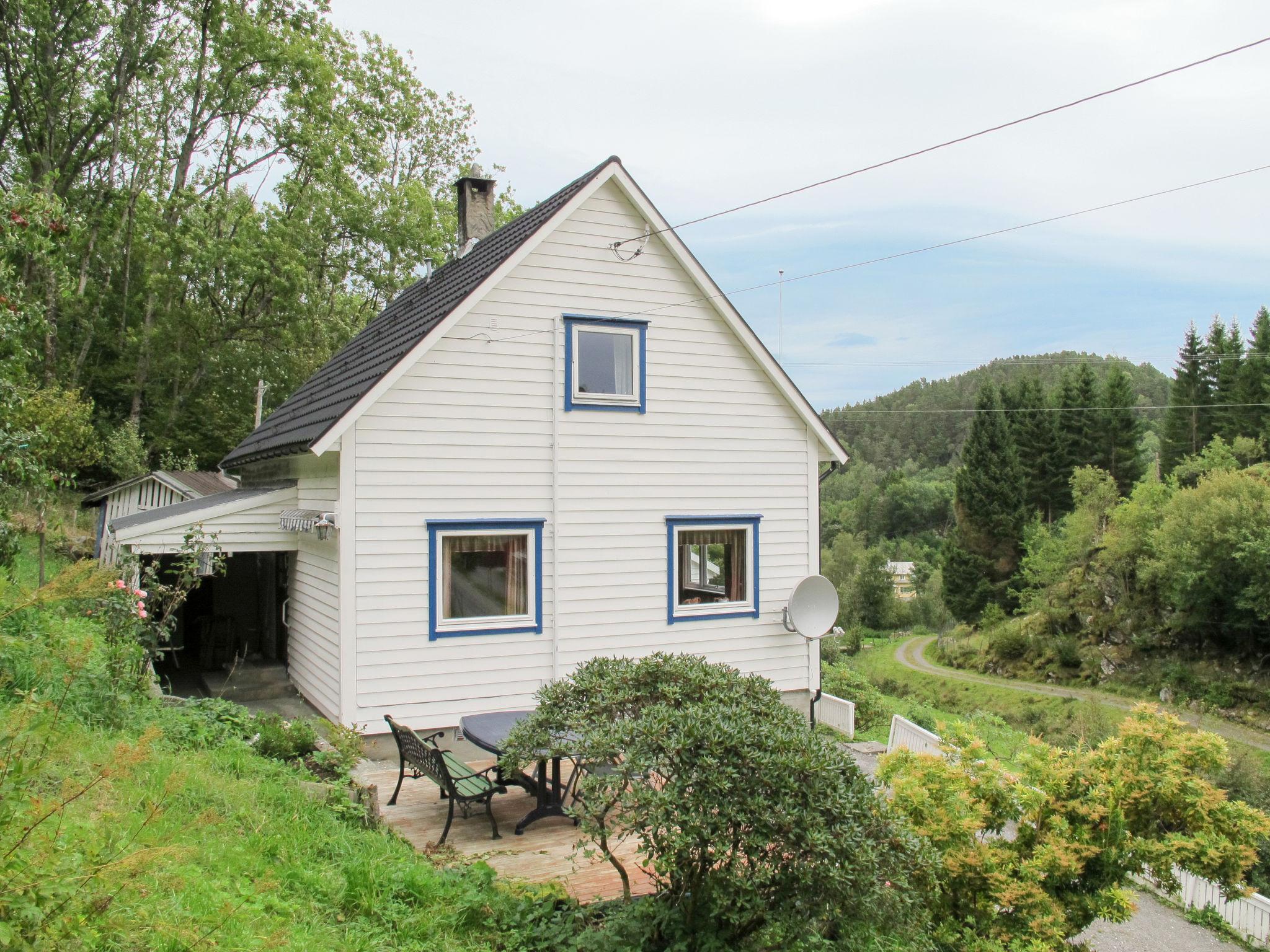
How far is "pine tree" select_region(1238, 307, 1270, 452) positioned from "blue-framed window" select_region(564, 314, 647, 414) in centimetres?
5700

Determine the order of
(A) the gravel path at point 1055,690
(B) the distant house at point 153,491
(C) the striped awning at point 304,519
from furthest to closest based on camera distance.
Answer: (A) the gravel path at point 1055,690 → (B) the distant house at point 153,491 → (C) the striped awning at point 304,519

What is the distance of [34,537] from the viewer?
832 inches

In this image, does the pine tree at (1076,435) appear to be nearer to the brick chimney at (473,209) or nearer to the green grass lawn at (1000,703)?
the green grass lawn at (1000,703)

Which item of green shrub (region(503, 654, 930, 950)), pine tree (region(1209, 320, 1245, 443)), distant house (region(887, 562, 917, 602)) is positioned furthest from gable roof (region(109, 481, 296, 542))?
distant house (region(887, 562, 917, 602))

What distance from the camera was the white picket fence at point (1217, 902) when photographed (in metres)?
10.4

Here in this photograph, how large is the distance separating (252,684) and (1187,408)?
2612 inches

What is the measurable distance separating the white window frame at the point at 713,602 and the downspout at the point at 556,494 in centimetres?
156

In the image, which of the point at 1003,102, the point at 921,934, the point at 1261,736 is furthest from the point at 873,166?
the point at 1261,736

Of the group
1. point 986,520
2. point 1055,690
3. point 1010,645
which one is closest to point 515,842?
point 1055,690

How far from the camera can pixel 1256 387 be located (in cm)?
5762

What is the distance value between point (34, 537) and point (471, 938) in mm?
21020

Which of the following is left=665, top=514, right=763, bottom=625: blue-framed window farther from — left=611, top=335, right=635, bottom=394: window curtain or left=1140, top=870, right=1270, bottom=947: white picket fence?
left=1140, top=870, right=1270, bottom=947: white picket fence

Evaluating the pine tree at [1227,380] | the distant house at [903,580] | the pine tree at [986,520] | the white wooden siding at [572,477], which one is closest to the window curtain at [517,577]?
the white wooden siding at [572,477]

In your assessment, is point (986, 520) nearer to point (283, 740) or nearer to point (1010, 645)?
point (1010, 645)
